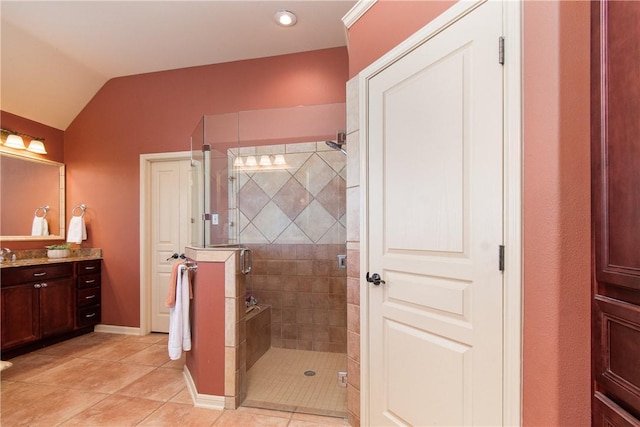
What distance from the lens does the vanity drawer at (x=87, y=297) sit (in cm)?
335

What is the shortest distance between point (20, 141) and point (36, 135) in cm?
26

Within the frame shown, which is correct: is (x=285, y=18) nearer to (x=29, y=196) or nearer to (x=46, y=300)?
(x=29, y=196)

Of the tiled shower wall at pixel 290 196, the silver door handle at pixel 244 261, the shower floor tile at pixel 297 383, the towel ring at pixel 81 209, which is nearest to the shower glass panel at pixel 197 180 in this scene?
the tiled shower wall at pixel 290 196

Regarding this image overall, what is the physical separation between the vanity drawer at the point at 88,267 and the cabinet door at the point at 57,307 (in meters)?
0.13

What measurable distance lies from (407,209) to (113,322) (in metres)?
3.83

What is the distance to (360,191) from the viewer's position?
169cm

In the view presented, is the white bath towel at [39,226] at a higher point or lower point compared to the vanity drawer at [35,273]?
higher

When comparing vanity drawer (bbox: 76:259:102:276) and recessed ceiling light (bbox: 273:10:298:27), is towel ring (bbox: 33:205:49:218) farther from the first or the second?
recessed ceiling light (bbox: 273:10:298:27)

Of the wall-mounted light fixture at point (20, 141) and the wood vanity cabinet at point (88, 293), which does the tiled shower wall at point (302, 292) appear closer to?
the wood vanity cabinet at point (88, 293)

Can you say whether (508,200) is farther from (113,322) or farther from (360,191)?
(113,322)

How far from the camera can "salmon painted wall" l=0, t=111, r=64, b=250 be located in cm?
318

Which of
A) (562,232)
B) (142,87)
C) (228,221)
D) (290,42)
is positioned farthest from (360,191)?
(142,87)

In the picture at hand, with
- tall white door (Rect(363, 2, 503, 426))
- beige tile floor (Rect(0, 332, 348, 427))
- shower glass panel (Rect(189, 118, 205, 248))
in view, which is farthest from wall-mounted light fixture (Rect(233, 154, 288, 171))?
beige tile floor (Rect(0, 332, 348, 427))

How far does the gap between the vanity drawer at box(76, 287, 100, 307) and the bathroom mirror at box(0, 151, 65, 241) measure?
0.77m
